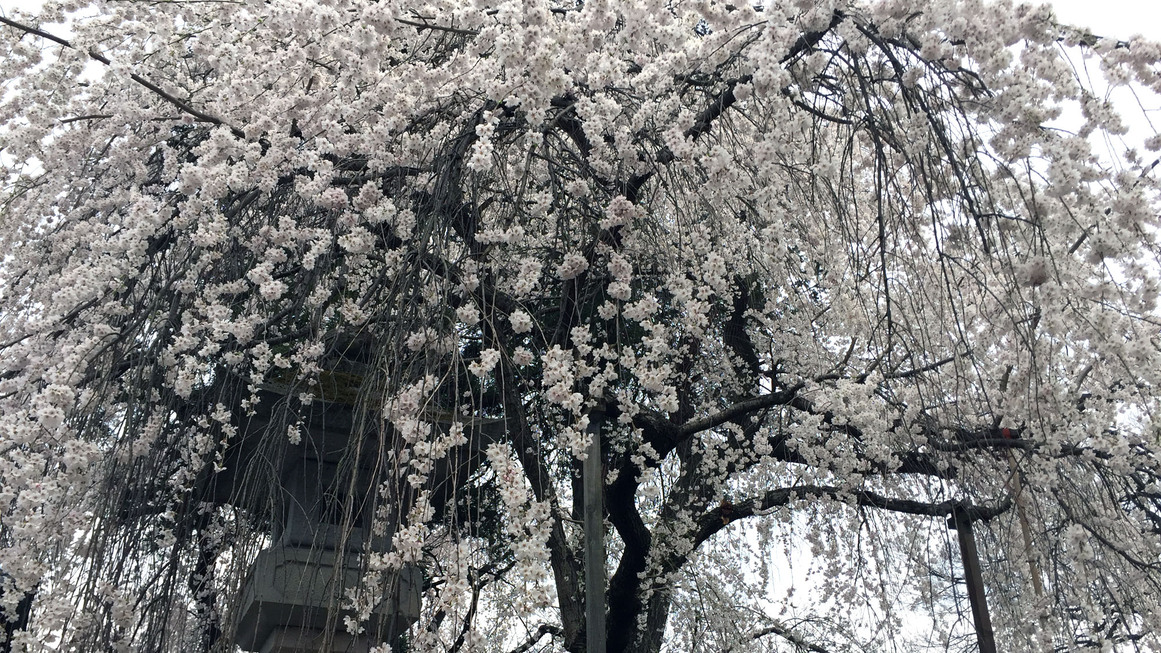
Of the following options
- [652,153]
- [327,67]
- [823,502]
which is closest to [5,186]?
[327,67]

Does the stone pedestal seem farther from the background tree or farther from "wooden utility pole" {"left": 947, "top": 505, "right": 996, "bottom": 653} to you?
"wooden utility pole" {"left": 947, "top": 505, "right": 996, "bottom": 653}

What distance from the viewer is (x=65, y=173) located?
13.2 ft

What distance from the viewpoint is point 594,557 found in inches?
125

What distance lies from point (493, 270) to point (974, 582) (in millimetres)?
2438

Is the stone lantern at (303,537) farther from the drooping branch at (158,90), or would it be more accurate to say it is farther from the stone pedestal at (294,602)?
the drooping branch at (158,90)

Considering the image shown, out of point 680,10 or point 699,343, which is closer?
point 680,10

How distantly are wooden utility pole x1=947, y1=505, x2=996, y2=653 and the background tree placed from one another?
0.16m

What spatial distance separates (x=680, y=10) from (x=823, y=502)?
2444 mm

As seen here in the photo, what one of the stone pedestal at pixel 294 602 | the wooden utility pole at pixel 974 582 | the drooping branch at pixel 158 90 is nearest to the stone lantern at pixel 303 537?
the stone pedestal at pixel 294 602

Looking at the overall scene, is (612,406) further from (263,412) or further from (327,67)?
(327,67)

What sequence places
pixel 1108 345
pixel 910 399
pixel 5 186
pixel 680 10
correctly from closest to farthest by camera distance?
pixel 1108 345, pixel 680 10, pixel 5 186, pixel 910 399

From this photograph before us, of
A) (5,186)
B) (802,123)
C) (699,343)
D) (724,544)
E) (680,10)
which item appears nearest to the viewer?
(802,123)

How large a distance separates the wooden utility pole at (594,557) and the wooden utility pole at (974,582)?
5.65ft

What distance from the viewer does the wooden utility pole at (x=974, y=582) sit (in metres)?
4.05
